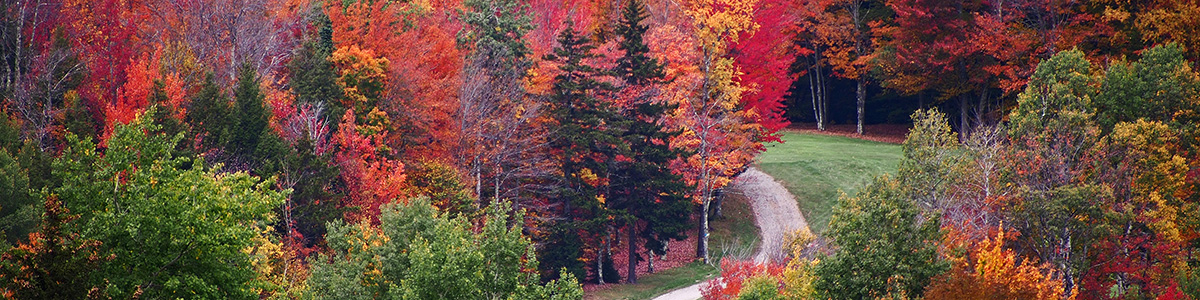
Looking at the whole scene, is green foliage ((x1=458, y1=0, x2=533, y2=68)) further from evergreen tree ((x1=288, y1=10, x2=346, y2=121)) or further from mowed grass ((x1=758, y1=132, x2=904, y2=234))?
mowed grass ((x1=758, y1=132, x2=904, y2=234))

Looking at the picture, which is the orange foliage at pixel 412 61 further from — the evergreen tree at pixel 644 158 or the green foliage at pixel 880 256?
the green foliage at pixel 880 256

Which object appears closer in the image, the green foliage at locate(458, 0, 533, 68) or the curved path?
the green foliage at locate(458, 0, 533, 68)

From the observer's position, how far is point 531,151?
39250mm

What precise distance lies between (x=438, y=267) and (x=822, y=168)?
3296cm

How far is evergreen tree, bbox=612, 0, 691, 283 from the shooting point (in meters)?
39.4

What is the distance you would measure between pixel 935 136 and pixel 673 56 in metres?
16.3

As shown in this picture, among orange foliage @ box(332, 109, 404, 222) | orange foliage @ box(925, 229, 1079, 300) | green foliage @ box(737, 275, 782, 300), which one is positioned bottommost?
green foliage @ box(737, 275, 782, 300)

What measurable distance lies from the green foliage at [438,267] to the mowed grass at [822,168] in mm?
25398

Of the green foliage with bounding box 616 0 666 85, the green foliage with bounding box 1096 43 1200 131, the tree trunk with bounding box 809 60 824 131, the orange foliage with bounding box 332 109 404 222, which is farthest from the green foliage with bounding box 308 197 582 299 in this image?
the tree trunk with bounding box 809 60 824 131

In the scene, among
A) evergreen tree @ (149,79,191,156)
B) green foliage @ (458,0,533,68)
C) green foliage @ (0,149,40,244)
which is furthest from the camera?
green foliage @ (458,0,533,68)

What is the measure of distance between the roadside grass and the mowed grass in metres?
2.55

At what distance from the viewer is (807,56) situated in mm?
64812

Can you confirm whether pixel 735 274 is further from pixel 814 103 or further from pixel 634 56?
pixel 814 103

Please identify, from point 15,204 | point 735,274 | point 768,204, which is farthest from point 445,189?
point 768,204
